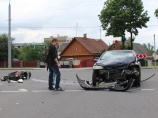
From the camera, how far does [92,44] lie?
8250cm

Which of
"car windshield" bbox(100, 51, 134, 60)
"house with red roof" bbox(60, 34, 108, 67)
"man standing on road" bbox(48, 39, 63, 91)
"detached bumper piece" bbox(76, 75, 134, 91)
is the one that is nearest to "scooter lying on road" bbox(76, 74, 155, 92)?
"detached bumper piece" bbox(76, 75, 134, 91)

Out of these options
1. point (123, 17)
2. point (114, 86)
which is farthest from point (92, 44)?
point (114, 86)

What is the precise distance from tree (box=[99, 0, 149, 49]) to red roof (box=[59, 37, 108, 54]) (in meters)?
14.4

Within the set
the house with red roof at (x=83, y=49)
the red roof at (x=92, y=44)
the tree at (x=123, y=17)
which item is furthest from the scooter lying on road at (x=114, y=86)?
the red roof at (x=92, y=44)

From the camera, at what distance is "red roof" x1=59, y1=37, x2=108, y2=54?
7888cm

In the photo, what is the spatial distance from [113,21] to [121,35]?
2.83 metres

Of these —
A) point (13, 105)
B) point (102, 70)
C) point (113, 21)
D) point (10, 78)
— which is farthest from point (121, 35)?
point (13, 105)

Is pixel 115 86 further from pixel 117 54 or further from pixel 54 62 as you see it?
pixel 117 54

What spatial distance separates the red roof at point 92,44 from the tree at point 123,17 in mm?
14442

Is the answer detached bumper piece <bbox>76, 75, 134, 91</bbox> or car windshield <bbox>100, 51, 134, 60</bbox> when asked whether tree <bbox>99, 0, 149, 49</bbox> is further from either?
detached bumper piece <bbox>76, 75, 134, 91</bbox>

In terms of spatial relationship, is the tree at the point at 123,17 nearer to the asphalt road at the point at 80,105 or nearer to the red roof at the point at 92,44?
the red roof at the point at 92,44

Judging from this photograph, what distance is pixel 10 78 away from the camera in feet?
57.0

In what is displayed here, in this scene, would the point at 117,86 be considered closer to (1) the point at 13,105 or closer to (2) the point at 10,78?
(1) the point at 13,105

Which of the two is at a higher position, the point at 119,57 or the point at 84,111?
the point at 119,57
